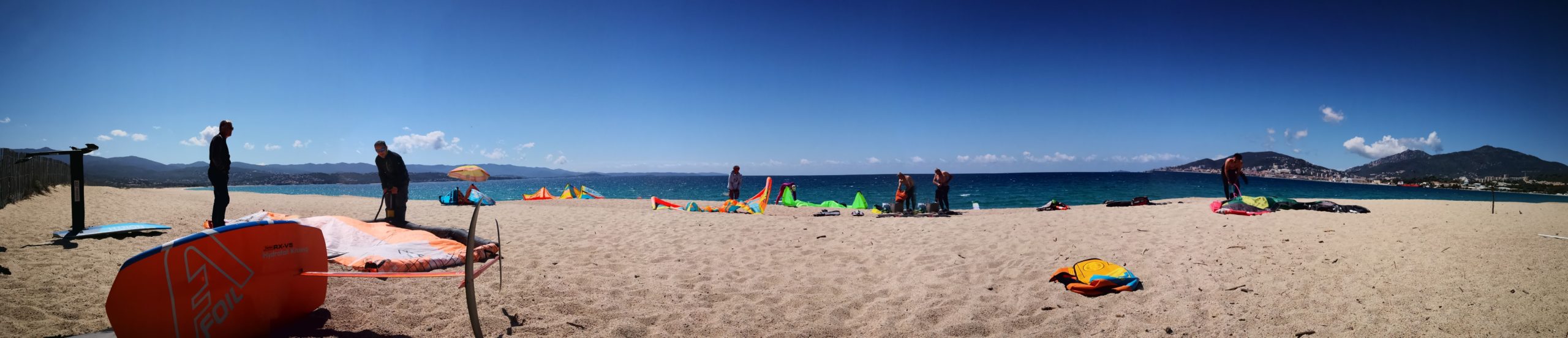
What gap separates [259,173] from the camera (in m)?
105

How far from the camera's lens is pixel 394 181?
7660 mm

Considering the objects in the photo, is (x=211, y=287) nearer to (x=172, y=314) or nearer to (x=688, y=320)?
(x=172, y=314)

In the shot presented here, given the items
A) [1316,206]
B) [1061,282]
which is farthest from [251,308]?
[1316,206]

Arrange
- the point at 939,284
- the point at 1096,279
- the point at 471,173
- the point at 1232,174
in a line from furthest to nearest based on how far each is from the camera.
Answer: the point at 471,173 → the point at 1232,174 → the point at 939,284 → the point at 1096,279

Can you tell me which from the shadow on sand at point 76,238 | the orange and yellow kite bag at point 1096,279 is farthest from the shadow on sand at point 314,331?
the orange and yellow kite bag at point 1096,279

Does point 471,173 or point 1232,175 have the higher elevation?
point 471,173

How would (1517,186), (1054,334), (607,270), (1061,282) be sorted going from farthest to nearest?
1. (1517,186)
2. (607,270)
3. (1061,282)
4. (1054,334)

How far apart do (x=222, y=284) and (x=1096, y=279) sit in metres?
6.00

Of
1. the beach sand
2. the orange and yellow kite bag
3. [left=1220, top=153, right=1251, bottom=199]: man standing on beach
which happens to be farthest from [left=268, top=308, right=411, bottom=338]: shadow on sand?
[left=1220, top=153, right=1251, bottom=199]: man standing on beach

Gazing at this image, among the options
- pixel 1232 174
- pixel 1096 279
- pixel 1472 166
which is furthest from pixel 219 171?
pixel 1472 166

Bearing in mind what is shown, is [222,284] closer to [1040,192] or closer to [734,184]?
[734,184]

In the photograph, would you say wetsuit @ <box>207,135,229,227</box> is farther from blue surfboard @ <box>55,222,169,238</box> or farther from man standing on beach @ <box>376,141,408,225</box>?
man standing on beach @ <box>376,141,408,225</box>

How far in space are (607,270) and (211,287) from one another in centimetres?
288

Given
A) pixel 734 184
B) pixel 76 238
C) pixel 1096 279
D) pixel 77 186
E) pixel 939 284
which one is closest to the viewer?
pixel 1096 279
